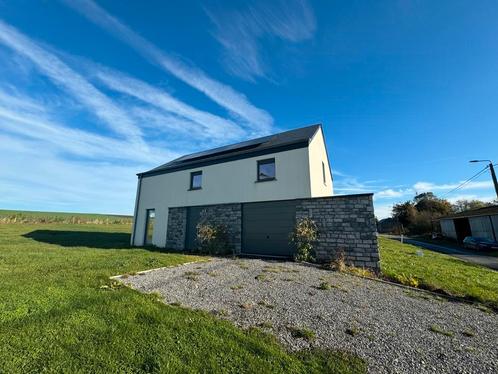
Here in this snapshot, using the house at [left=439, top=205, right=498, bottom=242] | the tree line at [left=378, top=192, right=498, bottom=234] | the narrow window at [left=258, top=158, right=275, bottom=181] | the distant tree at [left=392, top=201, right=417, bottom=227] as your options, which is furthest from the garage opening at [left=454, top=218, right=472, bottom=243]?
the narrow window at [left=258, top=158, right=275, bottom=181]

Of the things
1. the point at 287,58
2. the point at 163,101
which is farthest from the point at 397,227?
the point at 163,101

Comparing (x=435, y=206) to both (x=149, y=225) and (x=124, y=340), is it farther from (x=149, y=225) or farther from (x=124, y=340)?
(x=124, y=340)

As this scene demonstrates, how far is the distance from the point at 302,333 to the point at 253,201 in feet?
26.3

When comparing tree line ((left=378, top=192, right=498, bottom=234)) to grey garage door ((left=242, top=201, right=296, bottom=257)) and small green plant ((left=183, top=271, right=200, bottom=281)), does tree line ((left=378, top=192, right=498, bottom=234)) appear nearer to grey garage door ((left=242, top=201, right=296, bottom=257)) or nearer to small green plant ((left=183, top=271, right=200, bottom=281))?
grey garage door ((left=242, top=201, right=296, bottom=257))

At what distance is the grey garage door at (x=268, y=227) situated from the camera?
1000 cm

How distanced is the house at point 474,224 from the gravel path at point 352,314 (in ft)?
75.7

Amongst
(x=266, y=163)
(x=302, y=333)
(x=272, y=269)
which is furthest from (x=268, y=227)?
(x=302, y=333)

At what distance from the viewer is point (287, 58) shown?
9.29 metres

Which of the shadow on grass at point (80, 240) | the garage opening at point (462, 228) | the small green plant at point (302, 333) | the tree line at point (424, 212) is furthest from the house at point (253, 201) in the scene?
the tree line at point (424, 212)

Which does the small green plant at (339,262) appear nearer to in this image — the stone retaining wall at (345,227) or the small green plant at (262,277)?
the stone retaining wall at (345,227)

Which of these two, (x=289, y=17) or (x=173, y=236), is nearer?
(x=289, y=17)

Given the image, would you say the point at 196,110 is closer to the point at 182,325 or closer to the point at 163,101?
the point at 163,101

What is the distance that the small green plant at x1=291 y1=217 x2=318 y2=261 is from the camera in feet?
29.5

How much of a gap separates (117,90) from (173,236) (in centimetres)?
836
